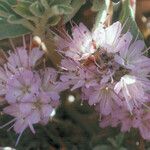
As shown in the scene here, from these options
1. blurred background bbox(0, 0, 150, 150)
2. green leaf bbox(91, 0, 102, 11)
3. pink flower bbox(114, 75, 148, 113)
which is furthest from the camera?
blurred background bbox(0, 0, 150, 150)

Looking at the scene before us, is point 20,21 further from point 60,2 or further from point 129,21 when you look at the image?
point 129,21

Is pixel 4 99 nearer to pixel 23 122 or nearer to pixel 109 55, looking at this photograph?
pixel 23 122

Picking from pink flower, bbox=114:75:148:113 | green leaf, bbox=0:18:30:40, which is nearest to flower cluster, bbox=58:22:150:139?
pink flower, bbox=114:75:148:113

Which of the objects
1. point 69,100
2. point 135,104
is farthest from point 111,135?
point 135,104

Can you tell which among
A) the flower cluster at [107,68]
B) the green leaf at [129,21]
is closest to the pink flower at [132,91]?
the flower cluster at [107,68]

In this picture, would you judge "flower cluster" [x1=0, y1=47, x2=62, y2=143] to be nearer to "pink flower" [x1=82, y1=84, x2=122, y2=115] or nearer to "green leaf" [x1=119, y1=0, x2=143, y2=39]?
"pink flower" [x1=82, y1=84, x2=122, y2=115]

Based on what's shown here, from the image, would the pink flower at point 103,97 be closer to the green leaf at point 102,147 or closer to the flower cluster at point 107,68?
the flower cluster at point 107,68
